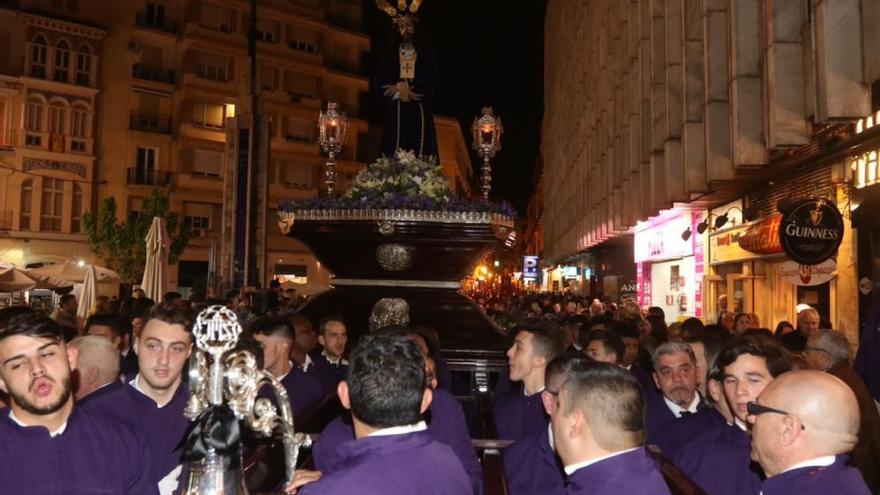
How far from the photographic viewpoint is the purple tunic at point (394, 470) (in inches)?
87.3

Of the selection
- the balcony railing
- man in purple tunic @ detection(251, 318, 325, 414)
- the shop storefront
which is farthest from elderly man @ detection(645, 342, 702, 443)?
the balcony railing

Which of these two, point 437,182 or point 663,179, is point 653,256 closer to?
point 663,179

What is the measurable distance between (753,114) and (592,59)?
13.3 meters

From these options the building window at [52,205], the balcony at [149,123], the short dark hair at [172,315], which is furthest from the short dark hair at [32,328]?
the balcony at [149,123]

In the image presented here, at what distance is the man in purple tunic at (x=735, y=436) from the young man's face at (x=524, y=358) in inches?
45.9

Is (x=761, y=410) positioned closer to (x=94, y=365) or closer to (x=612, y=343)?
(x=612, y=343)

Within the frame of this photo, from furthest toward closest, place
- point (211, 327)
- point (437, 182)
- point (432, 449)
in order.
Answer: point (437, 182) < point (432, 449) < point (211, 327)

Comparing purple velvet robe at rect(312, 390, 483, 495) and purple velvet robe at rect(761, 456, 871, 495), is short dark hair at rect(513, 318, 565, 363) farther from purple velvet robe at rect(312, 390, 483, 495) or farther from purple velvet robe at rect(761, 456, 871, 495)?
purple velvet robe at rect(761, 456, 871, 495)

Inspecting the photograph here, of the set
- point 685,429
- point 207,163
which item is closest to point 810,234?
point 685,429

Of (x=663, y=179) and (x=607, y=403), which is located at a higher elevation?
(x=663, y=179)

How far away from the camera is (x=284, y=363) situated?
5324 millimetres

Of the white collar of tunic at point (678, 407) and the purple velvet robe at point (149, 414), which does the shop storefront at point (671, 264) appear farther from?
the purple velvet robe at point (149, 414)

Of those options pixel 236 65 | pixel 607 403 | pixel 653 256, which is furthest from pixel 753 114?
pixel 236 65

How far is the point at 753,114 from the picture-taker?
8.80 metres
